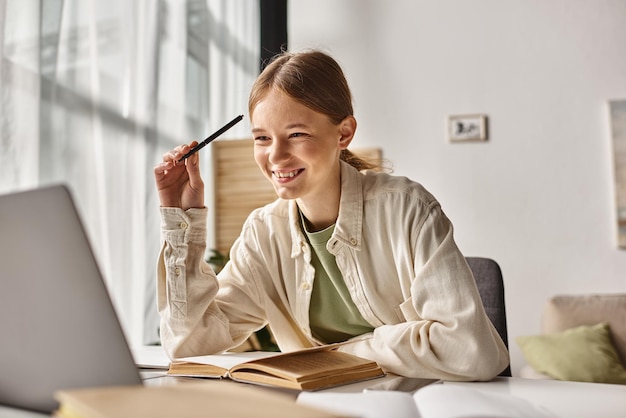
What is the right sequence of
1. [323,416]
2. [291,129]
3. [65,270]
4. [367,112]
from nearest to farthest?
[323,416]
[65,270]
[291,129]
[367,112]

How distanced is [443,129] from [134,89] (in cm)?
195

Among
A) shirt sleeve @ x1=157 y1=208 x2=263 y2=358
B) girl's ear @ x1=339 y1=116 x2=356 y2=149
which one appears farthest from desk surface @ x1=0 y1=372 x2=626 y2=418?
girl's ear @ x1=339 y1=116 x2=356 y2=149

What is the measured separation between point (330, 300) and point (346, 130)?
35cm

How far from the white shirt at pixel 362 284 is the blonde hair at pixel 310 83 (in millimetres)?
144

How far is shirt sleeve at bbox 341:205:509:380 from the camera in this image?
3.42ft

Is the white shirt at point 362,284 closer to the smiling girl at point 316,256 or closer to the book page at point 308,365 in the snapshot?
the smiling girl at point 316,256

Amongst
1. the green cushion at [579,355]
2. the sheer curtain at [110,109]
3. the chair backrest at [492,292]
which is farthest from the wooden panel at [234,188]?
the chair backrest at [492,292]

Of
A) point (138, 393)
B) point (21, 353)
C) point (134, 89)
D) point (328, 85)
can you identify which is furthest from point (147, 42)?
point (138, 393)

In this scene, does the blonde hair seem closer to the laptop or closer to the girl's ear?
the girl's ear

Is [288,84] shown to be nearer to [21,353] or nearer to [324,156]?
[324,156]

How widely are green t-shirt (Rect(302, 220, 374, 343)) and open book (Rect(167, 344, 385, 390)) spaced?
25 cm

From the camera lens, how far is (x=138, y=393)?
0.47m

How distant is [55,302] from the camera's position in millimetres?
597

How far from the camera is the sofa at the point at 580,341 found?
2929 millimetres
